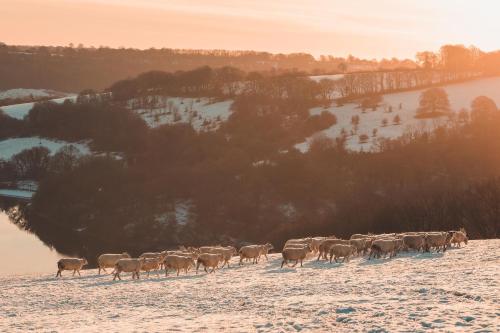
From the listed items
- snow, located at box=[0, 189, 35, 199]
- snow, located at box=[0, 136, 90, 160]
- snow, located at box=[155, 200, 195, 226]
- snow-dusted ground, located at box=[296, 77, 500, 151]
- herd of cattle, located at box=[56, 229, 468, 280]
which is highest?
snow-dusted ground, located at box=[296, 77, 500, 151]

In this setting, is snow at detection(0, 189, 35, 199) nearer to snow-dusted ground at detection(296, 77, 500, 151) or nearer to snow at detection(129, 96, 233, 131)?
snow at detection(129, 96, 233, 131)

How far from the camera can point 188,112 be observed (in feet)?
445

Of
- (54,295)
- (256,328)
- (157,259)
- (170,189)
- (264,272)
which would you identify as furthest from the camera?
(170,189)

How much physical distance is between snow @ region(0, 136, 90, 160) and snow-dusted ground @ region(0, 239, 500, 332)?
9799 cm

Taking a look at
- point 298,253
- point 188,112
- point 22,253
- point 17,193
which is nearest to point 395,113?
point 188,112

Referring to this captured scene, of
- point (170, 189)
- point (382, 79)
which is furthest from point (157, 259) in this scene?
point (382, 79)

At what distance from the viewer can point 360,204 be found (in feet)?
222

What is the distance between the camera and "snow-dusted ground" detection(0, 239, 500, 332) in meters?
16.7

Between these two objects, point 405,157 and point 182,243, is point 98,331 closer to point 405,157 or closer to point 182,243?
point 182,243

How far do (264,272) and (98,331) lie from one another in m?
11.1

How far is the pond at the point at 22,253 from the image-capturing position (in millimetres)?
46053

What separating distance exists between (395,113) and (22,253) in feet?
254

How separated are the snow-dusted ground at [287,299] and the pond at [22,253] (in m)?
17.0

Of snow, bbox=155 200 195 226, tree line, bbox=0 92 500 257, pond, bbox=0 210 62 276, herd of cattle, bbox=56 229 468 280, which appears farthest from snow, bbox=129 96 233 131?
herd of cattle, bbox=56 229 468 280
